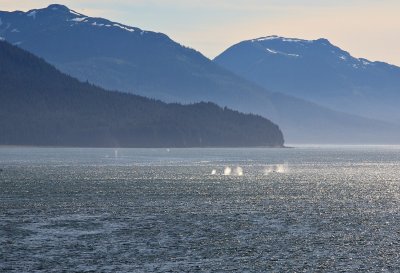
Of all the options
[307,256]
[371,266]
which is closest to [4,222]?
[307,256]

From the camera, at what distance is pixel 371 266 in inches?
2844

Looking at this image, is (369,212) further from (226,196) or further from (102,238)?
(102,238)

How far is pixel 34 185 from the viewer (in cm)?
16700

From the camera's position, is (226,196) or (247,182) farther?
(247,182)

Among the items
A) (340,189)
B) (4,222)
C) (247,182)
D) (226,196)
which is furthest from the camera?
(247,182)

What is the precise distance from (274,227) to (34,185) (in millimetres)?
80636

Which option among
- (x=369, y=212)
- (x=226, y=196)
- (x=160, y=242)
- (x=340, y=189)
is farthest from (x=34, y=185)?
(x=160, y=242)

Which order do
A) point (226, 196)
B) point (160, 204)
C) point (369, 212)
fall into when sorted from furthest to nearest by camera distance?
point (226, 196) < point (160, 204) < point (369, 212)

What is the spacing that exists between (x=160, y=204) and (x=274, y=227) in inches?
1287

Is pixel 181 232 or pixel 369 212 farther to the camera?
pixel 369 212

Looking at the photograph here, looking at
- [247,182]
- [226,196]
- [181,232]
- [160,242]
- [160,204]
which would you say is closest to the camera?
[160,242]

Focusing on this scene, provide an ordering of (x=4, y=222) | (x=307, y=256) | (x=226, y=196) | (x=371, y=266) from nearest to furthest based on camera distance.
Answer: (x=371, y=266) → (x=307, y=256) → (x=4, y=222) → (x=226, y=196)

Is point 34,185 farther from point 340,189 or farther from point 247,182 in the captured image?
point 340,189

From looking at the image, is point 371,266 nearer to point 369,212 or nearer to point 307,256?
point 307,256
